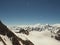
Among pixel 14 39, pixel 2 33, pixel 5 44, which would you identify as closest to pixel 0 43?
pixel 5 44

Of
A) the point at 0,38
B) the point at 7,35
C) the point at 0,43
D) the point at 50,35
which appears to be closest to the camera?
the point at 0,43

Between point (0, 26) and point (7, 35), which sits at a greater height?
point (0, 26)

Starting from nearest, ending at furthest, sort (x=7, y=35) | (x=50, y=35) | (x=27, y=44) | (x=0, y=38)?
(x=0, y=38) < (x=27, y=44) < (x=7, y=35) < (x=50, y=35)

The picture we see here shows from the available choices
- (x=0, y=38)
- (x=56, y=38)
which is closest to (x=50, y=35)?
(x=56, y=38)

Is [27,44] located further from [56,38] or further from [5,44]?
[56,38]

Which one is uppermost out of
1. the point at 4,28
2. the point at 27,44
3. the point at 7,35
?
the point at 4,28

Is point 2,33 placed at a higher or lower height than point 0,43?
higher

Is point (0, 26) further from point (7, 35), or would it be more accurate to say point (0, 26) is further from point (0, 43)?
→ point (0, 43)

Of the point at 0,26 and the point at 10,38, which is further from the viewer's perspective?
the point at 0,26

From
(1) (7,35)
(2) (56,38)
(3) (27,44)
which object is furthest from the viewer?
(2) (56,38)
